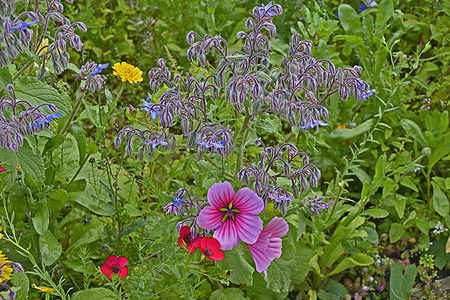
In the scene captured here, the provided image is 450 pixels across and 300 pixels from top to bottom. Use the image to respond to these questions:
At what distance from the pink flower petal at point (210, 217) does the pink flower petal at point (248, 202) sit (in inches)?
2.8

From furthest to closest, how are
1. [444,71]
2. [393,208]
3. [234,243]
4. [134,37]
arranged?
[134,37]
[444,71]
[393,208]
[234,243]

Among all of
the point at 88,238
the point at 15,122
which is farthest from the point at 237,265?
the point at 15,122

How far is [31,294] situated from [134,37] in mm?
2402

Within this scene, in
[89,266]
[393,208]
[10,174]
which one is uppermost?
[10,174]

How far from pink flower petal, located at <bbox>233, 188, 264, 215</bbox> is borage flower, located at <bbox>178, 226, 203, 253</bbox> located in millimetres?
189

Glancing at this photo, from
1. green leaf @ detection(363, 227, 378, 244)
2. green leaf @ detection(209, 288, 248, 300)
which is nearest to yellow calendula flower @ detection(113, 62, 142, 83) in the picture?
green leaf @ detection(209, 288, 248, 300)

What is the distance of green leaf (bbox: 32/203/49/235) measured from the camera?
2014 mm

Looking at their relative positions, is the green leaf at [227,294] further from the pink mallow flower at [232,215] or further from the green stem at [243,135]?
the green stem at [243,135]

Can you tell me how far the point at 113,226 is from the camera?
2377 millimetres

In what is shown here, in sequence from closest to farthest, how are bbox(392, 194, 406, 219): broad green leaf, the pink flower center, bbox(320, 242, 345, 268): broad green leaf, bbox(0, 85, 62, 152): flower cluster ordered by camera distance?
bbox(0, 85, 62, 152): flower cluster < the pink flower center < bbox(320, 242, 345, 268): broad green leaf < bbox(392, 194, 406, 219): broad green leaf

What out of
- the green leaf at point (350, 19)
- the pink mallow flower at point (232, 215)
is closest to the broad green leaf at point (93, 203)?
the pink mallow flower at point (232, 215)

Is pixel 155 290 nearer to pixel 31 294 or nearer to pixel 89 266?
pixel 89 266

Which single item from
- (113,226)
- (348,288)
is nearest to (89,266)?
(113,226)

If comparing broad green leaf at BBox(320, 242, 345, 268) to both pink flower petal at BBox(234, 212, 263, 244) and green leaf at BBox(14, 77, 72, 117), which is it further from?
green leaf at BBox(14, 77, 72, 117)
